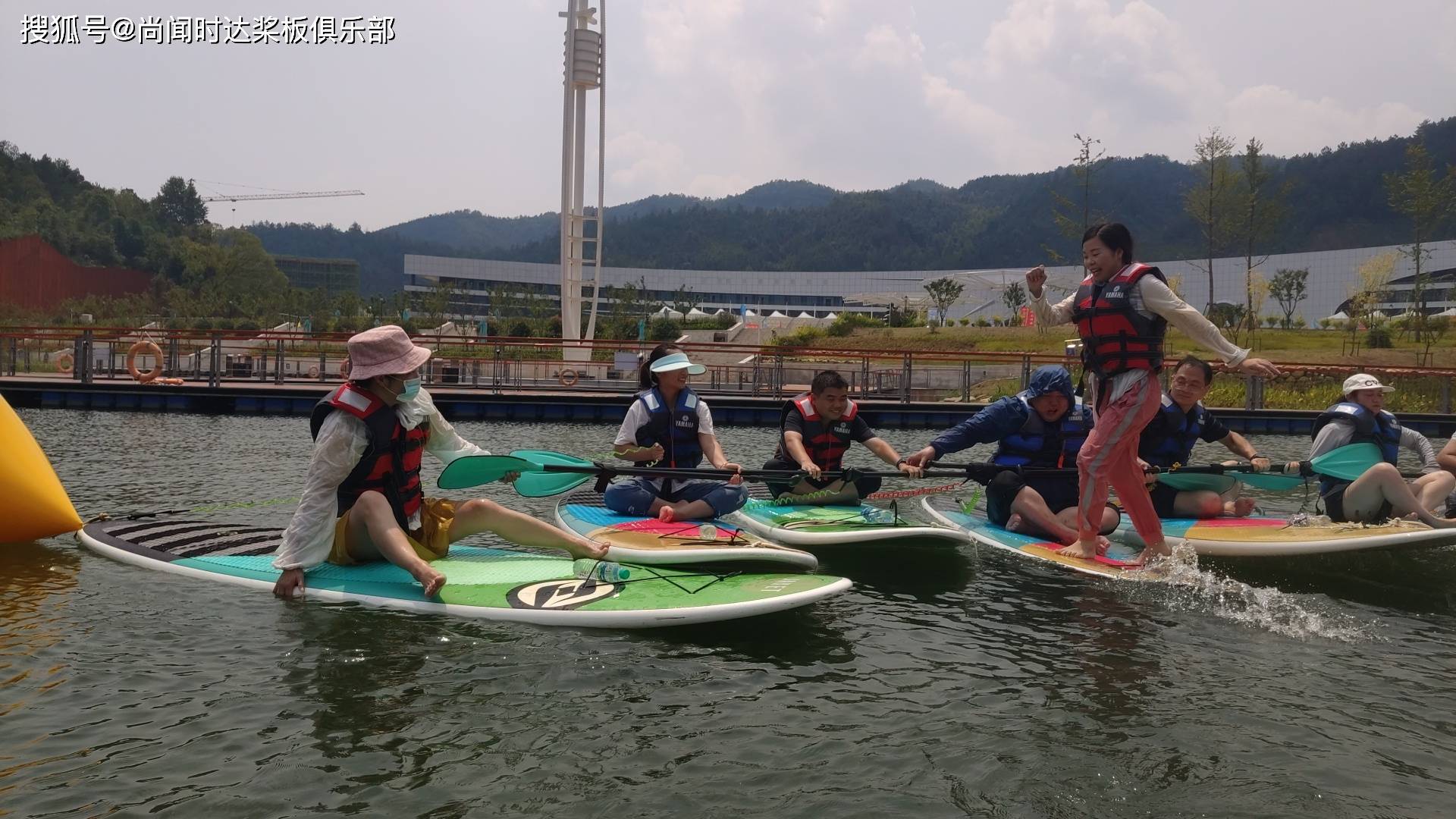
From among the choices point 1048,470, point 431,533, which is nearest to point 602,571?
point 431,533

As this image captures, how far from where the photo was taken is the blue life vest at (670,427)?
767 cm

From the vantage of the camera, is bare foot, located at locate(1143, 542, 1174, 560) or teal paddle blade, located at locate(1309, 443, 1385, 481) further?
teal paddle blade, located at locate(1309, 443, 1385, 481)

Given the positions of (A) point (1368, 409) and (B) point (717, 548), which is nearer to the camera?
(B) point (717, 548)

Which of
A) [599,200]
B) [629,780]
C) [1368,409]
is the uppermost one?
[599,200]

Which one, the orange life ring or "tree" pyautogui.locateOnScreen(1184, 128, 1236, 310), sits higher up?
"tree" pyautogui.locateOnScreen(1184, 128, 1236, 310)

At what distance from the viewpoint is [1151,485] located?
8.07 metres

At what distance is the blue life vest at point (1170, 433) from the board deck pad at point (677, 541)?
3.10m

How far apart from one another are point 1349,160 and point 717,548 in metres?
169

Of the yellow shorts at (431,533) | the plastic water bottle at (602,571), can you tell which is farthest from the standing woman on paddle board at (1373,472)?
the yellow shorts at (431,533)

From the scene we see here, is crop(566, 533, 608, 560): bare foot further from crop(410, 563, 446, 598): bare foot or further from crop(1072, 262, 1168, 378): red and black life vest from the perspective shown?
crop(1072, 262, 1168, 378): red and black life vest

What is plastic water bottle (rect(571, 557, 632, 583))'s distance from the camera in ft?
18.7

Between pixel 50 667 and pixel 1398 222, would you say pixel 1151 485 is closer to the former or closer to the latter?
pixel 50 667

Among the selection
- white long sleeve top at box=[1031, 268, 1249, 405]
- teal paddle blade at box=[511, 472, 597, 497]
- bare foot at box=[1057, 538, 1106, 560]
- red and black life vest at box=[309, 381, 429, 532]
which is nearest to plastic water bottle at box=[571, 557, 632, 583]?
red and black life vest at box=[309, 381, 429, 532]

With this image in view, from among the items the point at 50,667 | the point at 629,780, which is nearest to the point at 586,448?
the point at 50,667
